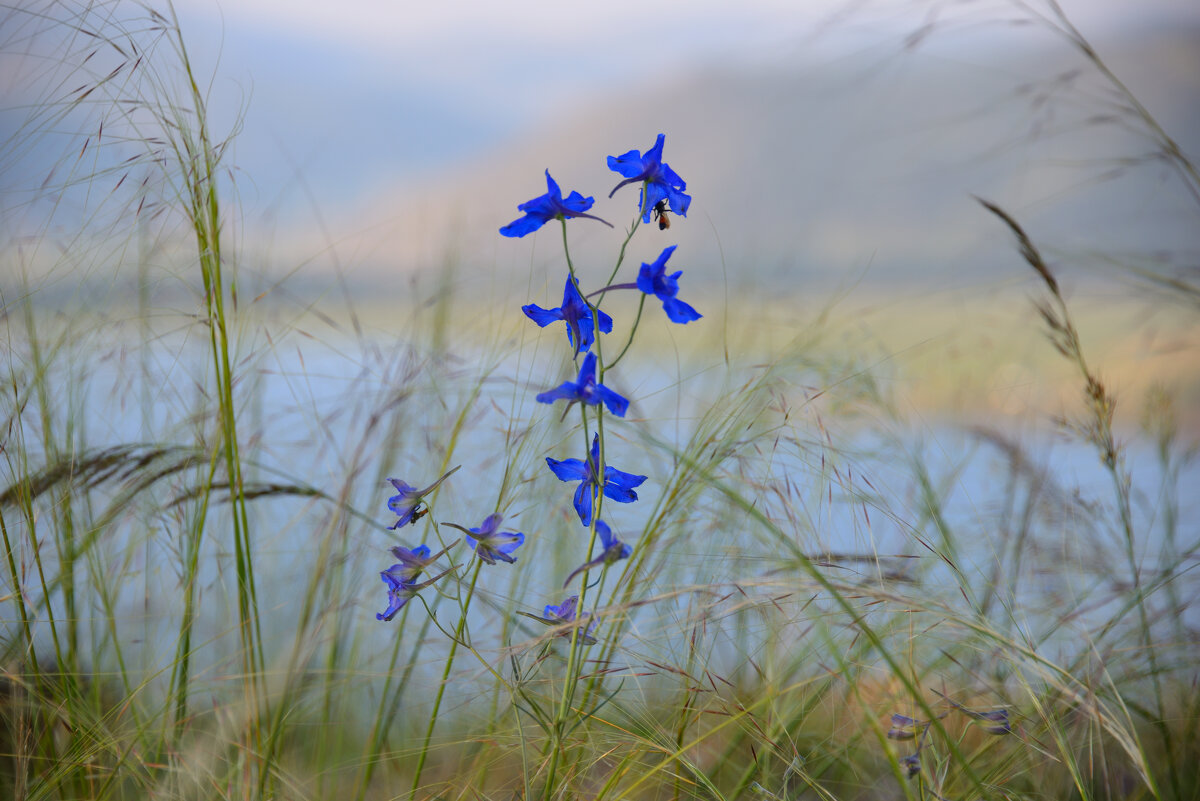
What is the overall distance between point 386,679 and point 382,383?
410mm

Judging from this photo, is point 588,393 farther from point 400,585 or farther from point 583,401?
point 400,585

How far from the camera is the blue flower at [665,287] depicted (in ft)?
2.26

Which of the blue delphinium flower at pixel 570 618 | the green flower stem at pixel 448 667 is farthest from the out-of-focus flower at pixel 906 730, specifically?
the green flower stem at pixel 448 667

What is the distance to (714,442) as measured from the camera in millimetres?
925

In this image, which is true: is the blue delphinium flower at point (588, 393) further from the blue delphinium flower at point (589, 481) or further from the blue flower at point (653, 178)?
the blue flower at point (653, 178)

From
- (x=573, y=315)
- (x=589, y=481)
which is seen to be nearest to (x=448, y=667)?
(x=589, y=481)

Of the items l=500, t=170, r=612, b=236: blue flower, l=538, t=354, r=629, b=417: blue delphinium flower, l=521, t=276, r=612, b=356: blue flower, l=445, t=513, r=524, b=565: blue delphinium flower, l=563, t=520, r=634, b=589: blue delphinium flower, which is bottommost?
l=445, t=513, r=524, b=565: blue delphinium flower

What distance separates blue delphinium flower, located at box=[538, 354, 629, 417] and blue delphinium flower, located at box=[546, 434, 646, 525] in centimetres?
6

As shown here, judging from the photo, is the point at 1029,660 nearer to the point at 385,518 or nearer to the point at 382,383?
the point at 382,383

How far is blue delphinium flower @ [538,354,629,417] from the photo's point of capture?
2.11 feet

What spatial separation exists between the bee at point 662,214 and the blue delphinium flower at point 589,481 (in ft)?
0.68

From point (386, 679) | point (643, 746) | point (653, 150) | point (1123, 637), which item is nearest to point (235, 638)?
point (386, 679)

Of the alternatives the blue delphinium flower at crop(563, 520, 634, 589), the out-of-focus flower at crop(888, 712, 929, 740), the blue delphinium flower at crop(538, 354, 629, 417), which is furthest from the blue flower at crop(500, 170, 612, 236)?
the out-of-focus flower at crop(888, 712, 929, 740)

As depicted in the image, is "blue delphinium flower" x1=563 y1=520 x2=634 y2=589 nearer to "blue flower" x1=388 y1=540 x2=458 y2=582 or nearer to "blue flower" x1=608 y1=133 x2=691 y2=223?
"blue flower" x1=388 y1=540 x2=458 y2=582
